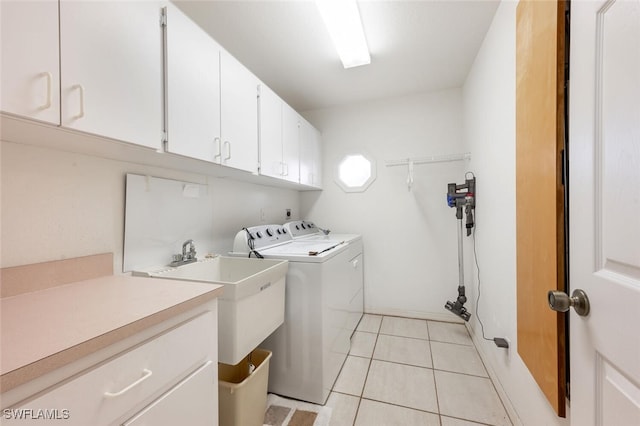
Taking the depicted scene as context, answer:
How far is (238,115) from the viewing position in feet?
5.08

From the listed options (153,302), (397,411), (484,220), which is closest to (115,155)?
(153,302)

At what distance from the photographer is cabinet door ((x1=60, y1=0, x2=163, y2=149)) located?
0.79 meters

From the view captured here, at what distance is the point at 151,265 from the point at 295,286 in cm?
85

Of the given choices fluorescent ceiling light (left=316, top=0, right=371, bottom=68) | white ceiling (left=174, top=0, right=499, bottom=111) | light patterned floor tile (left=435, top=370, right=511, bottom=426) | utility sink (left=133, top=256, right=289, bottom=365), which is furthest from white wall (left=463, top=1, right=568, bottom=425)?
utility sink (left=133, top=256, right=289, bottom=365)

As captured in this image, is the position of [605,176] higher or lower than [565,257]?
higher

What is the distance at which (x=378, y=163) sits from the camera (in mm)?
2943

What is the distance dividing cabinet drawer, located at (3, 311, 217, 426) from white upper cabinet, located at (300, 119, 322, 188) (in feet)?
6.02

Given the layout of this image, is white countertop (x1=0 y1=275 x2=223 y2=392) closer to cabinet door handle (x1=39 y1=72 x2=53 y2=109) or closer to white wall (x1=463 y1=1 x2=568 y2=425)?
cabinet door handle (x1=39 y1=72 x2=53 y2=109)

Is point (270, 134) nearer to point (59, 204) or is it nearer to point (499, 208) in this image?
point (59, 204)

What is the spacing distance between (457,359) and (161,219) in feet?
8.01

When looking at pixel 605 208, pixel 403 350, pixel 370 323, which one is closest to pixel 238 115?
pixel 605 208

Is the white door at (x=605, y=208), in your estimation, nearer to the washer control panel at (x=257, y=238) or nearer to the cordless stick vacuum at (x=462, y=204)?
the cordless stick vacuum at (x=462, y=204)

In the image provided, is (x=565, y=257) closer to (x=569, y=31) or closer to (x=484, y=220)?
(x=569, y=31)

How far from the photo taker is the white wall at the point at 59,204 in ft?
3.01
